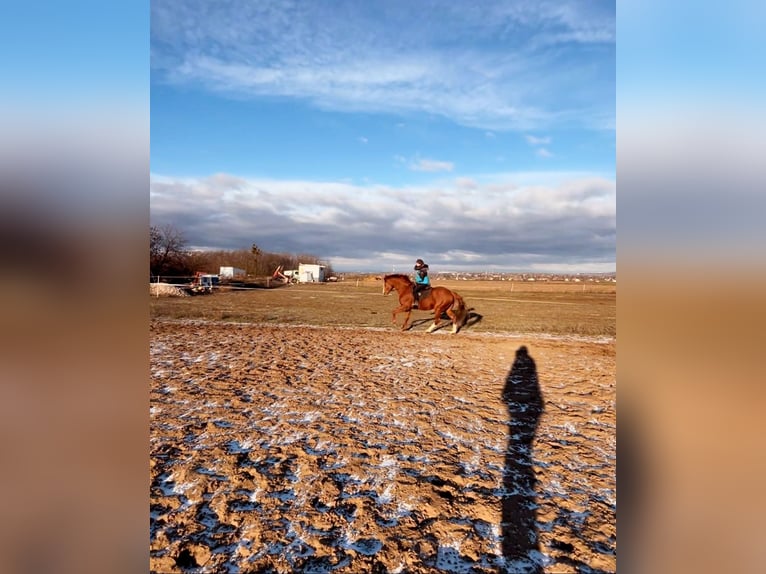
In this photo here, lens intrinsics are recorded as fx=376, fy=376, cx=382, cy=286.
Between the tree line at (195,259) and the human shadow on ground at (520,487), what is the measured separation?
323 centimetres

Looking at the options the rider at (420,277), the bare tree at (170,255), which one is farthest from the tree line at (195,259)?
the rider at (420,277)

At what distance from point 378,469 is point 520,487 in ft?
4.83

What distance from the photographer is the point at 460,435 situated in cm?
505

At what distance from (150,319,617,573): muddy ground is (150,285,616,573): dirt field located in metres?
0.02

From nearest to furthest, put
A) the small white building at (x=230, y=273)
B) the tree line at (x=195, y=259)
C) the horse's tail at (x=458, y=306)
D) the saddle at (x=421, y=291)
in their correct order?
1. the saddle at (x=421, y=291)
2. the horse's tail at (x=458, y=306)
3. the tree line at (x=195, y=259)
4. the small white building at (x=230, y=273)

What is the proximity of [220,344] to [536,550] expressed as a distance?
970 cm

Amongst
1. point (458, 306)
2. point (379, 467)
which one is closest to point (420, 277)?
point (458, 306)

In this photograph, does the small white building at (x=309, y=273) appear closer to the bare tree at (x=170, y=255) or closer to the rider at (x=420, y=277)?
the bare tree at (x=170, y=255)

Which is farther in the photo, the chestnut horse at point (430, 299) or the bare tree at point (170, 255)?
the bare tree at point (170, 255)

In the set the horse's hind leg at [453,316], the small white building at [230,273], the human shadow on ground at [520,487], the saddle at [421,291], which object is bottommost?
the human shadow on ground at [520,487]

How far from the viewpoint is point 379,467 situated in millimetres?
4164

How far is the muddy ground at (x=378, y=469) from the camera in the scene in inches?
115
